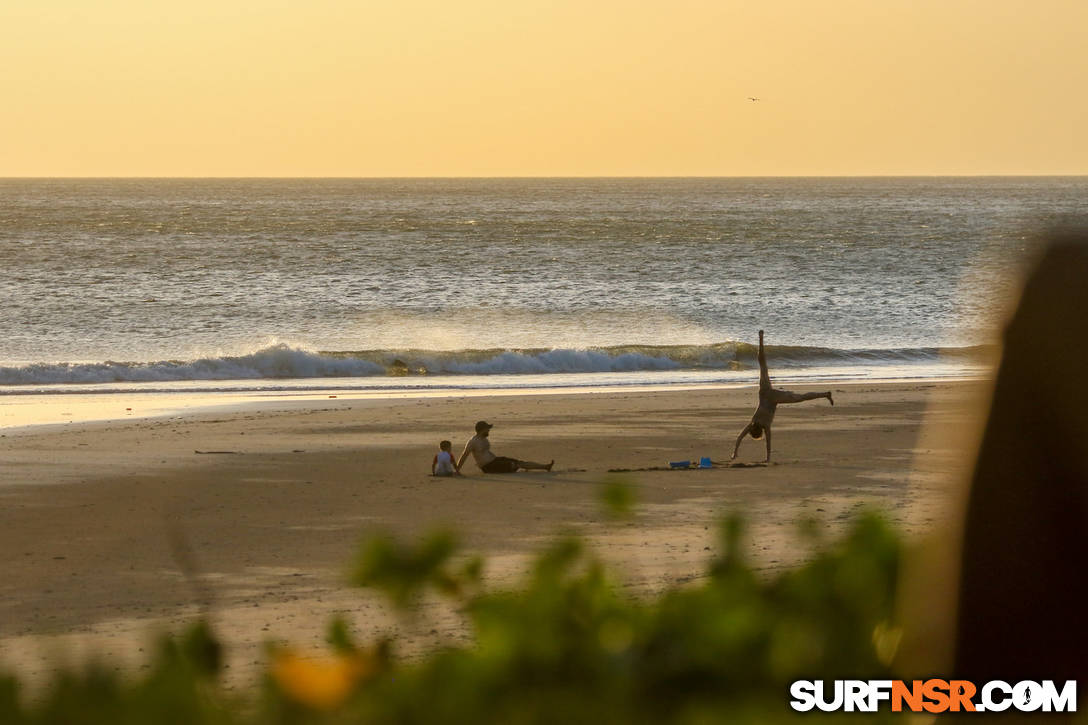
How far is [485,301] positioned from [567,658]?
169ft

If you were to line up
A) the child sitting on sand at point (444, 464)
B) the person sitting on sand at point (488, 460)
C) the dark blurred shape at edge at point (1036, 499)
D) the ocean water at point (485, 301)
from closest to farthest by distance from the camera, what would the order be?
the dark blurred shape at edge at point (1036, 499), the child sitting on sand at point (444, 464), the person sitting on sand at point (488, 460), the ocean water at point (485, 301)

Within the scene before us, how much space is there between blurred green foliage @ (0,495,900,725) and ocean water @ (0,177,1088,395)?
0.34m

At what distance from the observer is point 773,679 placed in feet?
4.38

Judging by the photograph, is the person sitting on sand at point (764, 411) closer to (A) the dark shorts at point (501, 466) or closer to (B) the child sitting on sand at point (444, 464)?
(A) the dark shorts at point (501, 466)

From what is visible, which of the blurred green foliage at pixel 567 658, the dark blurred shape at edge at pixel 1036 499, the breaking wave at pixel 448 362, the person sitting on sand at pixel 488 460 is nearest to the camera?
the dark blurred shape at edge at pixel 1036 499

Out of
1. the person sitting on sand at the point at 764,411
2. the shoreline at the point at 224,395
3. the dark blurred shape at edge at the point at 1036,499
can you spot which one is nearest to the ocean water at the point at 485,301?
the dark blurred shape at edge at the point at 1036,499

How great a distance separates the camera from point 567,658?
136cm

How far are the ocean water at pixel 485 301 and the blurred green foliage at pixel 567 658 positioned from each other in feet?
1.10

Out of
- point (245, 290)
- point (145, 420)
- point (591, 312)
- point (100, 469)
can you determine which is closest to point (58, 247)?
point (245, 290)

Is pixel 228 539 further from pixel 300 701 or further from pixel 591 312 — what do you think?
pixel 591 312

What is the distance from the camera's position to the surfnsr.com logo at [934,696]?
0.98 metres

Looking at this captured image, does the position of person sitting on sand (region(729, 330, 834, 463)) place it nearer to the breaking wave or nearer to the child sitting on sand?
the child sitting on sand

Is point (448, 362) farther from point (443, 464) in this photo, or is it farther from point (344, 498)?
point (344, 498)

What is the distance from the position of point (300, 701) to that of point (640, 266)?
6902 cm
